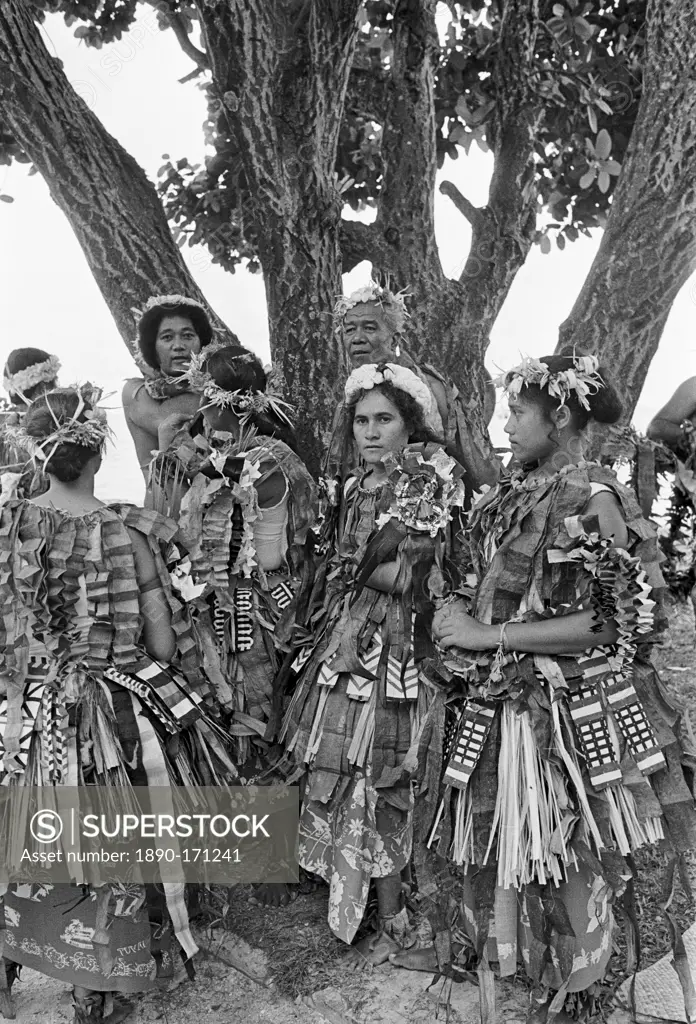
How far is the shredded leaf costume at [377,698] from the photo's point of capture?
2.57 meters

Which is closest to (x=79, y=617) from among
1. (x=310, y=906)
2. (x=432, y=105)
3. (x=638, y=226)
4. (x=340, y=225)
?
(x=310, y=906)

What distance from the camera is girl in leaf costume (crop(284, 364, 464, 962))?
2574 millimetres

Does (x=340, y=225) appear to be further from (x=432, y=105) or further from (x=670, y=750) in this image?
(x=670, y=750)

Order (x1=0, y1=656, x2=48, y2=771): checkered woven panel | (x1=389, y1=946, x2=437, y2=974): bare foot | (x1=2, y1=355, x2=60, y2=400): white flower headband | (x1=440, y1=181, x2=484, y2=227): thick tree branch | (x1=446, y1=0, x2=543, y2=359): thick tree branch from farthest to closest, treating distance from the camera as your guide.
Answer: (x1=440, y1=181, x2=484, y2=227): thick tree branch
(x1=446, y1=0, x2=543, y2=359): thick tree branch
(x1=2, y1=355, x2=60, y2=400): white flower headband
(x1=389, y1=946, x2=437, y2=974): bare foot
(x1=0, y1=656, x2=48, y2=771): checkered woven panel

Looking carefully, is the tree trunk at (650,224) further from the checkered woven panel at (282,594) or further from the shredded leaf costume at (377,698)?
the checkered woven panel at (282,594)

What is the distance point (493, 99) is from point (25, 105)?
2455 mm

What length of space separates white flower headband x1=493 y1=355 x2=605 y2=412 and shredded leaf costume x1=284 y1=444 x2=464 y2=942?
41 cm

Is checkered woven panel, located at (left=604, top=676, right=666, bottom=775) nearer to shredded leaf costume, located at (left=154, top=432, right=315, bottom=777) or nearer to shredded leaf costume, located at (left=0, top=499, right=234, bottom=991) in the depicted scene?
shredded leaf costume, located at (left=154, top=432, right=315, bottom=777)

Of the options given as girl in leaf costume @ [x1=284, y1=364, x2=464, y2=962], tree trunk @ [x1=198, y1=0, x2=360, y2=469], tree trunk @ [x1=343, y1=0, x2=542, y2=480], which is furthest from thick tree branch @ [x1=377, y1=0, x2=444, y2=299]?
girl in leaf costume @ [x1=284, y1=364, x2=464, y2=962]

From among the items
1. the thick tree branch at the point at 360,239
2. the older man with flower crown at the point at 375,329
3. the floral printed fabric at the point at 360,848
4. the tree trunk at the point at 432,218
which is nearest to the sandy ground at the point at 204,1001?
the floral printed fabric at the point at 360,848

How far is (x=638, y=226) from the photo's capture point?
159 inches

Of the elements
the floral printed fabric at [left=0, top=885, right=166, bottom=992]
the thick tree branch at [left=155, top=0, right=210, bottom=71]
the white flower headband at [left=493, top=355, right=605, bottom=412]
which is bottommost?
the floral printed fabric at [left=0, top=885, right=166, bottom=992]

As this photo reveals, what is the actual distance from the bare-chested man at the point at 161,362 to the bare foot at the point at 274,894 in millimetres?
1681

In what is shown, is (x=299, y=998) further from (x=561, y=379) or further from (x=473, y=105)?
(x=473, y=105)
